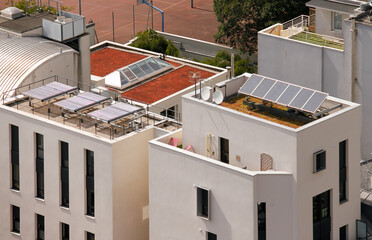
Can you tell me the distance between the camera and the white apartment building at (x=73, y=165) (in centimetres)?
7031

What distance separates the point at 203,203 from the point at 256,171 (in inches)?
163

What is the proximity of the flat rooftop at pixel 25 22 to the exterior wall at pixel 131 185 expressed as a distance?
17968mm

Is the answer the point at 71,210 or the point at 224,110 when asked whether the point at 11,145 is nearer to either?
the point at 71,210

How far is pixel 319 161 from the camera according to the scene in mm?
64312

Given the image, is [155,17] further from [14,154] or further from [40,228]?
[40,228]

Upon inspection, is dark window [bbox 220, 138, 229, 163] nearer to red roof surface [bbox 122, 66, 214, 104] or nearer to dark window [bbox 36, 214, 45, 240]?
dark window [bbox 36, 214, 45, 240]

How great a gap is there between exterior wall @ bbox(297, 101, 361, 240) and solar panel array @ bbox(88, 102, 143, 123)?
558 inches

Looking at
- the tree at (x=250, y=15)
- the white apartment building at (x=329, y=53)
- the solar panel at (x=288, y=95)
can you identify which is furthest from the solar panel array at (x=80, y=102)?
the tree at (x=250, y=15)

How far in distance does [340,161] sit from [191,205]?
9567 millimetres

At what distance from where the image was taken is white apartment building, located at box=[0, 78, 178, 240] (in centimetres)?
7031

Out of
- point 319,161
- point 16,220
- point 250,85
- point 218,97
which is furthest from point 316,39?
point 16,220

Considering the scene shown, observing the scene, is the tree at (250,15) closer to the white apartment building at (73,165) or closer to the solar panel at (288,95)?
the white apartment building at (73,165)

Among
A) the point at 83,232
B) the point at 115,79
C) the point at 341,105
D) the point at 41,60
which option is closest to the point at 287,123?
the point at 341,105

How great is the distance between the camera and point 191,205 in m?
66.4
